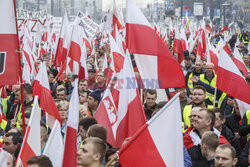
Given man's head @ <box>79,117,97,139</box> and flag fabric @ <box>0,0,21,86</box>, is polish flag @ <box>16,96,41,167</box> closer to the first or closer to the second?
flag fabric @ <box>0,0,21,86</box>

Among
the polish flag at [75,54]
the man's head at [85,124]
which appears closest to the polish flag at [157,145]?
the man's head at [85,124]

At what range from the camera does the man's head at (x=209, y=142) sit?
547 cm

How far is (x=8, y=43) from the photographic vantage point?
17.6ft

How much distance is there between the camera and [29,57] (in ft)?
36.5

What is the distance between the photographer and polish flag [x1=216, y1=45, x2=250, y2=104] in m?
7.34

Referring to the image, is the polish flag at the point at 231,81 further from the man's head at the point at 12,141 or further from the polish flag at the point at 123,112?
the man's head at the point at 12,141

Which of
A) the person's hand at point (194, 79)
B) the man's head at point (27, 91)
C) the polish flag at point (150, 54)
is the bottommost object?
the person's hand at point (194, 79)

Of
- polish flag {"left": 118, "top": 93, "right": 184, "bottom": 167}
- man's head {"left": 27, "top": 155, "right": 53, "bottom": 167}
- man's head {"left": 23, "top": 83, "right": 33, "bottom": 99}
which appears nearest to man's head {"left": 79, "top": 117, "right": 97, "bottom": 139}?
polish flag {"left": 118, "top": 93, "right": 184, "bottom": 167}

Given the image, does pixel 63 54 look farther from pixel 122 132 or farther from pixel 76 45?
pixel 122 132

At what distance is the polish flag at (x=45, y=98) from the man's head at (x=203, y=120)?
1.96 metres

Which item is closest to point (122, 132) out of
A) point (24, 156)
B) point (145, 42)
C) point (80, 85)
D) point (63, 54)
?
point (145, 42)

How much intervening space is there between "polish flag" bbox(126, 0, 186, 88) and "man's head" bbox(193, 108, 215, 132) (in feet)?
2.11

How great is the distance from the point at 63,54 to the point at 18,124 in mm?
4448

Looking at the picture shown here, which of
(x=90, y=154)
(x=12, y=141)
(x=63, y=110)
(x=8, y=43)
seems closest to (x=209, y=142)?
(x=90, y=154)
